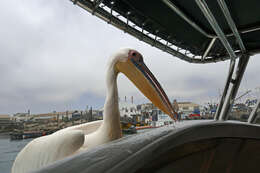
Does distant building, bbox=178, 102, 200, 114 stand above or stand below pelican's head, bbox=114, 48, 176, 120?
below

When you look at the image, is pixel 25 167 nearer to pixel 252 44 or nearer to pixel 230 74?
pixel 230 74

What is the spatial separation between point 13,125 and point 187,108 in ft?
16.9

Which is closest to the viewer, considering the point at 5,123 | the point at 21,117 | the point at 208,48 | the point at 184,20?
the point at 5,123

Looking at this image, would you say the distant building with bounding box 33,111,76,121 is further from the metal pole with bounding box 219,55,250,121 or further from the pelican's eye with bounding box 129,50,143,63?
the metal pole with bounding box 219,55,250,121

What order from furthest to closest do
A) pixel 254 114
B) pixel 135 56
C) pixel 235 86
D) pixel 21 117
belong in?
pixel 235 86
pixel 254 114
pixel 21 117
pixel 135 56

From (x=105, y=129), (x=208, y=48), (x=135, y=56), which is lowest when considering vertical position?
(x=105, y=129)

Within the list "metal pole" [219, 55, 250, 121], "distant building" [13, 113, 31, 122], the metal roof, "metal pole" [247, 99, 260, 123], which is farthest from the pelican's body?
"metal pole" [247, 99, 260, 123]

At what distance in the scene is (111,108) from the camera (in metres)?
1.62

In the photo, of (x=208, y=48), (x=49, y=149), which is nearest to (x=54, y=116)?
(x=49, y=149)

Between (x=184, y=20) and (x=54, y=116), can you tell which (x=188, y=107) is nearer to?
(x=184, y=20)

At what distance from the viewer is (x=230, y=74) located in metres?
5.98

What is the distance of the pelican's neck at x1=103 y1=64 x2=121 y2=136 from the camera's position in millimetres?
1543

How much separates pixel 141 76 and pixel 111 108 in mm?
612

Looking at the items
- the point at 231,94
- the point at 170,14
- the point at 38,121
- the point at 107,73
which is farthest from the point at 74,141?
the point at 231,94
